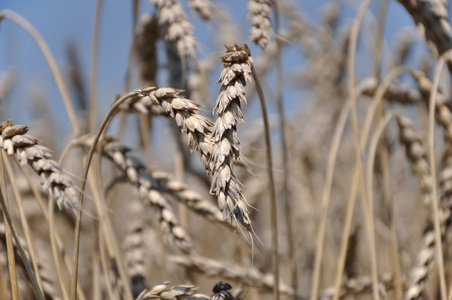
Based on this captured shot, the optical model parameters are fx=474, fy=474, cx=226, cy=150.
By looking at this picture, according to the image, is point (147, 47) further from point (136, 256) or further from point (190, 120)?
point (190, 120)

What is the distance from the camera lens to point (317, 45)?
7.11 ft

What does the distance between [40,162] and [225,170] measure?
262 millimetres

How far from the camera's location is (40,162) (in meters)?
0.61

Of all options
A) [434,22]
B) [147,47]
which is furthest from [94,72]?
[434,22]

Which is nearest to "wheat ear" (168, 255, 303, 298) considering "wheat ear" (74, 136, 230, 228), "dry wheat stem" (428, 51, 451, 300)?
"wheat ear" (74, 136, 230, 228)

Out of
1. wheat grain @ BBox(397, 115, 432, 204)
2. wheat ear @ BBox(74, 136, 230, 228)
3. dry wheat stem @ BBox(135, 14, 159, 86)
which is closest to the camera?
wheat ear @ BBox(74, 136, 230, 228)

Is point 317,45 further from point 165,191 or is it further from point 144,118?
point 165,191

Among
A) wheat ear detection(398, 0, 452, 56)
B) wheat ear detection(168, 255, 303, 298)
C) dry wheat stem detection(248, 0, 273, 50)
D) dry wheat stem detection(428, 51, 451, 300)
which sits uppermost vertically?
wheat ear detection(398, 0, 452, 56)

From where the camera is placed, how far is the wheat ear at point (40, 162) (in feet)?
A: 1.96

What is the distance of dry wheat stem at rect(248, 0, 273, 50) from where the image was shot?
77cm

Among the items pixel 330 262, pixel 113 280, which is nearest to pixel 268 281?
pixel 113 280

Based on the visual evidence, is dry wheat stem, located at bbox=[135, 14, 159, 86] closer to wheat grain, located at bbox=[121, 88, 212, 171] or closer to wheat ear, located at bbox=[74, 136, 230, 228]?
wheat ear, located at bbox=[74, 136, 230, 228]

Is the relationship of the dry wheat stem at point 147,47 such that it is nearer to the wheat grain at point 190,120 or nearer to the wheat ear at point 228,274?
the wheat ear at point 228,274

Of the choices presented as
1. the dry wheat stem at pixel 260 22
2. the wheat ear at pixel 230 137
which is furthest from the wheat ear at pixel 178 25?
the wheat ear at pixel 230 137
